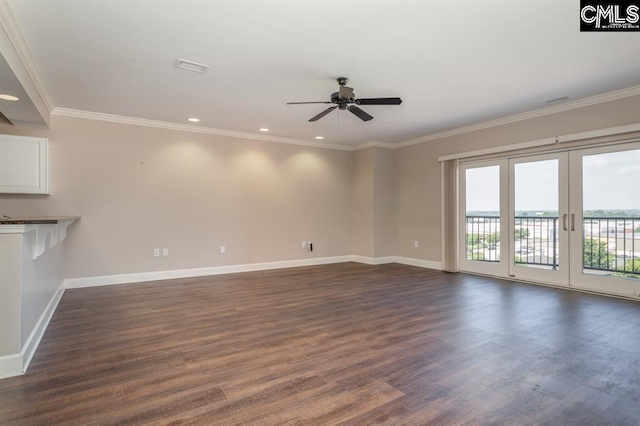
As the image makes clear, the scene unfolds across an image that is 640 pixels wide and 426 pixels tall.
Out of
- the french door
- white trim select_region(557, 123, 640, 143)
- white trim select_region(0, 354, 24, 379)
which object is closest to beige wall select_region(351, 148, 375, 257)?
the french door

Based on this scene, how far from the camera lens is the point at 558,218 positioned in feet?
15.9

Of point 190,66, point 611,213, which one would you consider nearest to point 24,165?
point 190,66

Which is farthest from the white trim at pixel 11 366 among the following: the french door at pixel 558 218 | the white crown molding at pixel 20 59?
the french door at pixel 558 218

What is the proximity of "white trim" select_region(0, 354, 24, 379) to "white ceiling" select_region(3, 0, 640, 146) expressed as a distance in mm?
2502

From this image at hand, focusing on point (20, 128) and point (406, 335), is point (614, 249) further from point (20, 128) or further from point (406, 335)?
point (20, 128)

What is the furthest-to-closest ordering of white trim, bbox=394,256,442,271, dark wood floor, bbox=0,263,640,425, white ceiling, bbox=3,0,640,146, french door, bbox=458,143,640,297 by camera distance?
white trim, bbox=394,256,442,271 < french door, bbox=458,143,640,297 < white ceiling, bbox=3,0,640,146 < dark wood floor, bbox=0,263,640,425

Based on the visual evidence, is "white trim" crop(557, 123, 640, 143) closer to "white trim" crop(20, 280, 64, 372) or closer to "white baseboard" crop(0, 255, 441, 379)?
"white baseboard" crop(0, 255, 441, 379)

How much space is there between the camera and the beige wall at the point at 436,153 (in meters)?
4.32

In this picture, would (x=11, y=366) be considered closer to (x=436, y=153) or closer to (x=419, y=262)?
(x=419, y=262)

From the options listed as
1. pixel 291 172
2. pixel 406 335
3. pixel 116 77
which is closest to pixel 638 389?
pixel 406 335

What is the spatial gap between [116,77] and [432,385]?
14.0ft

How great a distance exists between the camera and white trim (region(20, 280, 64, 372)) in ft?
7.65

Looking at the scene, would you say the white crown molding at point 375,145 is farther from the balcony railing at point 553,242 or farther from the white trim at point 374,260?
the white trim at point 374,260

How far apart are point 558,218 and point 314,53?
4.26 metres
